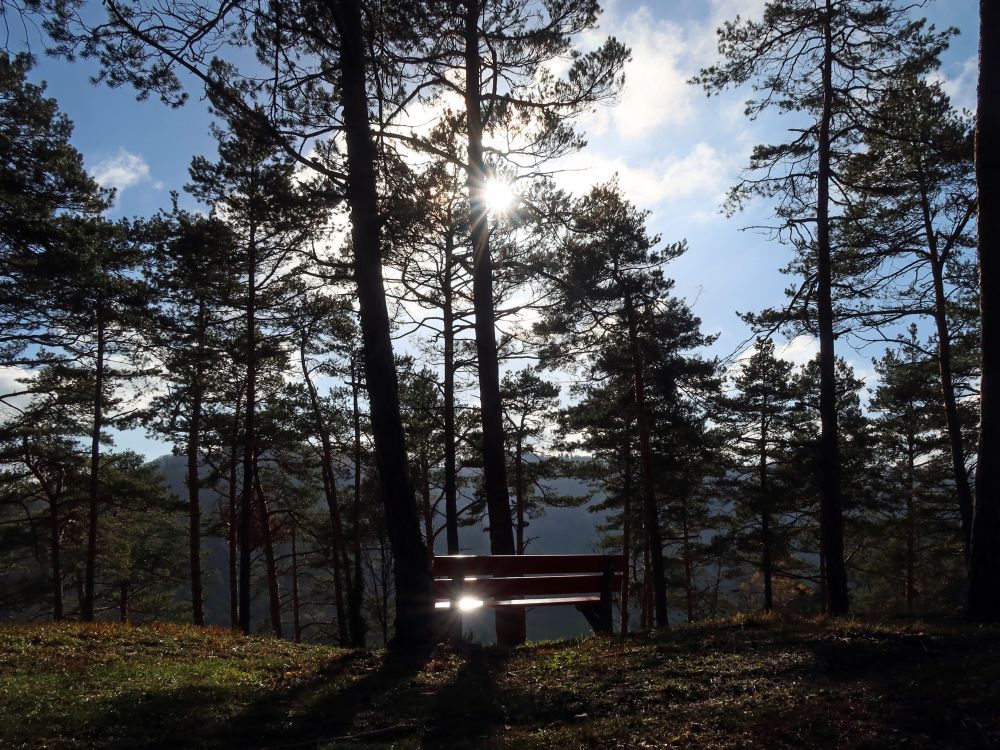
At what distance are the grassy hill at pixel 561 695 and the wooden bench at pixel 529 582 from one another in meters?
0.77

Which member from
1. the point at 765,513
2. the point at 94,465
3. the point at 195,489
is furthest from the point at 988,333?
the point at 94,465

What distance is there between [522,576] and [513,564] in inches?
10.4

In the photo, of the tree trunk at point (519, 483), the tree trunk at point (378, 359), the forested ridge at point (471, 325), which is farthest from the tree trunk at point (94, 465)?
the tree trunk at point (378, 359)

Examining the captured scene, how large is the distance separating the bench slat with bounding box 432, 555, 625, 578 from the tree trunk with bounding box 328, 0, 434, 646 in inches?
9.5

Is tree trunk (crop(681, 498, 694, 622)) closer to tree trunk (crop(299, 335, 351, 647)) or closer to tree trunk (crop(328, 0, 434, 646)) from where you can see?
tree trunk (crop(299, 335, 351, 647))

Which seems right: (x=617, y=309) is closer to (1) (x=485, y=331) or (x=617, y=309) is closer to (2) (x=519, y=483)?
(1) (x=485, y=331)

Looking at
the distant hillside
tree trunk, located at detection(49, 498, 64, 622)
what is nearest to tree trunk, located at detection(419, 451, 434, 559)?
tree trunk, located at detection(49, 498, 64, 622)

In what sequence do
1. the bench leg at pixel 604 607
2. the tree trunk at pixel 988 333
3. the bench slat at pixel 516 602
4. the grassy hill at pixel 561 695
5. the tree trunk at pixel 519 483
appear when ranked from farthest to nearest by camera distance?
the tree trunk at pixel 519 483 → the bench leg at pixel 604 607 → the bench slat at pixel 516 602 → the tree trunk at pixel 988 333 → the grassy hill at pixel 561 695

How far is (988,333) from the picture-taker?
7.08 metres

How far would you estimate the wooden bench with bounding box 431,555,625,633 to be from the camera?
25.2ft

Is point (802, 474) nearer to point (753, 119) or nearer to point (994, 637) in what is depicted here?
point (753, 119)

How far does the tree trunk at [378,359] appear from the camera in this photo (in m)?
7.46

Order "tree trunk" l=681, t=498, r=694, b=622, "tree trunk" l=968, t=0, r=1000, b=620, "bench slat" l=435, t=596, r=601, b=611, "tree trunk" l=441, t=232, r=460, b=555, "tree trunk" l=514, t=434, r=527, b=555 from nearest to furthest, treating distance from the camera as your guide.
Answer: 1. "tree trunk" l=968, t=0, r=1000, b=620
2. "bench slat" l=435, t=596, r=601, b=611
3. "tree trunk" l=441, t=232, r=460, b=555
4. "tree trunk" l=514, t=434, r=527, b=555
5. "tree trunk" l=681, t=498, r=694, b=622

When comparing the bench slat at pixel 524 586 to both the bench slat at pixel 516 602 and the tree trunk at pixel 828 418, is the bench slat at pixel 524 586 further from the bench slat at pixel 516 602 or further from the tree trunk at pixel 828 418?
the tree trunk at pixel 828 418
